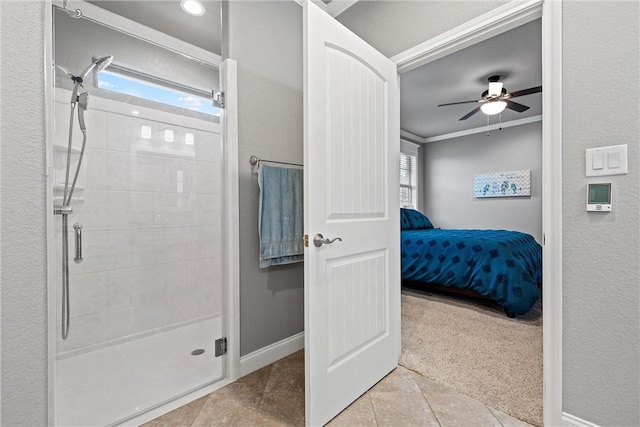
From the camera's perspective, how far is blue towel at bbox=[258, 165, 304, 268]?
6.10ft

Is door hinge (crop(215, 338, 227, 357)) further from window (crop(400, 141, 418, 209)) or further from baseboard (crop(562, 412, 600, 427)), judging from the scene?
window (crop(400, 141, 418, 209))

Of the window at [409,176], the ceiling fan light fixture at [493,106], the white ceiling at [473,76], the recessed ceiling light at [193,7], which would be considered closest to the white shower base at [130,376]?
the recessed ceiling light at [193,7]

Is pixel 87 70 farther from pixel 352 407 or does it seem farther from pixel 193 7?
pixel 352 407

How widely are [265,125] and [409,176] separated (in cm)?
489

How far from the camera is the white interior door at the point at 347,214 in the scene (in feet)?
4.28

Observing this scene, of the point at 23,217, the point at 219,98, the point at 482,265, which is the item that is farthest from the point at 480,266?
the point at 23,217

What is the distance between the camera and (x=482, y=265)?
2.97 metres

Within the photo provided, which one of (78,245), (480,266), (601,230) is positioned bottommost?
(480,266)

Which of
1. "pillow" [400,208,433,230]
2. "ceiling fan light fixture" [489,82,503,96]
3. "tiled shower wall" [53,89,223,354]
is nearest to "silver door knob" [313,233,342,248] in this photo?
"tiled shower wall" [53,89,223,354]

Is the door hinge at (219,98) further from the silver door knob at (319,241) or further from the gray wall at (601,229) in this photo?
the gray wall at (601,229)

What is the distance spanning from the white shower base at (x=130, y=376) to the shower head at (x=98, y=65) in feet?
6.13

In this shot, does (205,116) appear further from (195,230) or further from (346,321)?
(346,321)

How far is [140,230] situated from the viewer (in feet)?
7.57

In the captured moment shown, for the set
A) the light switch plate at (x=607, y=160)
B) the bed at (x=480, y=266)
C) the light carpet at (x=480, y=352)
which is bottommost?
the light carpet at (x=480, y=352)
